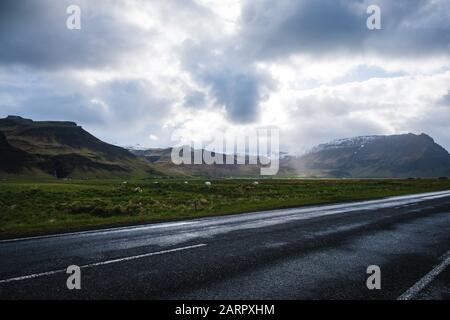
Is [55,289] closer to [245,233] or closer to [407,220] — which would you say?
[245,233]

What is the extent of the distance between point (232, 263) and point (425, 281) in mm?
4120

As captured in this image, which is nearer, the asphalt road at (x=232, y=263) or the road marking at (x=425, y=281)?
the road marking at (x=425, y=281)

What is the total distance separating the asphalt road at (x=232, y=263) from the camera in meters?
6.29

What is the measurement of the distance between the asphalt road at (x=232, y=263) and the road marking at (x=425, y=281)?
0.02 metres

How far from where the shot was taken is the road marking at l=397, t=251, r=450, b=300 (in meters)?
6.13

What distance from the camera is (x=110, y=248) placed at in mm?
9969

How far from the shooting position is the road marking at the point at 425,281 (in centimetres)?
613

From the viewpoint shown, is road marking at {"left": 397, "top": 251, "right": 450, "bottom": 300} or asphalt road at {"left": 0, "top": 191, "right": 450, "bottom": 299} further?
asphalt road at {"left": 0, "top": 191, "right": 450, "bottom": 299}

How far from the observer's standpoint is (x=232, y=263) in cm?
823

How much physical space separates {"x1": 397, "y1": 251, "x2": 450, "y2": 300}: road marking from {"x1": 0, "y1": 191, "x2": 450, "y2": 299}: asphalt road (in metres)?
0.02

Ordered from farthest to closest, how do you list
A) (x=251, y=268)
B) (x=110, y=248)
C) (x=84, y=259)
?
1. (x=110, y=248)
2. (x=84, y=259)
3. (x=251, y=268)

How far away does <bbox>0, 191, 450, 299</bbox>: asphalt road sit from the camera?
6.29 metres
